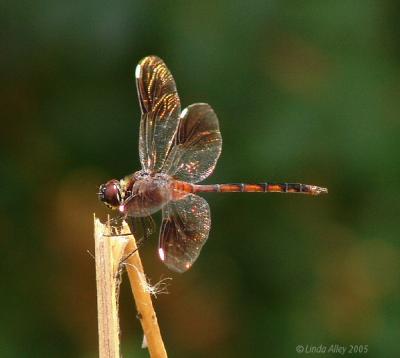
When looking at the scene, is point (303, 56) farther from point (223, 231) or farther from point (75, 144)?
point (75, 144)

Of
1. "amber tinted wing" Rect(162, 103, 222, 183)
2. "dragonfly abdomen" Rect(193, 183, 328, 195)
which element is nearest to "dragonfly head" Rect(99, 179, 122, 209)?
"amber tinted wing" Rect(162, 103, 222, 183)

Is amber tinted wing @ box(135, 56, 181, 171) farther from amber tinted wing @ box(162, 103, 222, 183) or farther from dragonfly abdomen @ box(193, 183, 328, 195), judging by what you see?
dragonfly abdomen @ box(193, 183, 328, 195)

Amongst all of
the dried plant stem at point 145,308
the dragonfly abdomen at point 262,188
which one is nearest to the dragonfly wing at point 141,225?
the dragonfly abdomen at point 262,188

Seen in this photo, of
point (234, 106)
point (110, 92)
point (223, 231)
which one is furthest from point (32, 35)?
point (223, 231)

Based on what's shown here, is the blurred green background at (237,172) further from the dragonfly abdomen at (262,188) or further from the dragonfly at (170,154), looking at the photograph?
the dragonfly at (170,154)

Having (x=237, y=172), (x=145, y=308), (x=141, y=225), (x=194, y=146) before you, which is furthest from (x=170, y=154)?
(x=145, y=308)
